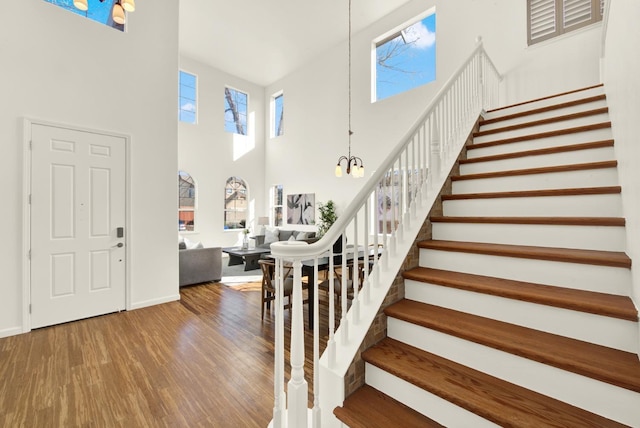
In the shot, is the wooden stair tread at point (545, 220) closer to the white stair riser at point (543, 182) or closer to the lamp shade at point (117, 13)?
the white stair riser at point (543, 182)

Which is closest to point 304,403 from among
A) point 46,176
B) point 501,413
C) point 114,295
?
point 501,413

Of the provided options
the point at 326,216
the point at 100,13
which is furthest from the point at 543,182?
the point at 100,13

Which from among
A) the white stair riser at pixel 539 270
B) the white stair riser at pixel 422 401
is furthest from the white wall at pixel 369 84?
the white stair riser at pixel 422 401

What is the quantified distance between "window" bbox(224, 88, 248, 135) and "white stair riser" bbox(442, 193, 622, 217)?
773 centimetres

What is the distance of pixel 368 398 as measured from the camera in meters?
1.52

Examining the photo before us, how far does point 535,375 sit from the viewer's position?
1276mm

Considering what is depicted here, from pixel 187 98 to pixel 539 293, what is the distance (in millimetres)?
8679

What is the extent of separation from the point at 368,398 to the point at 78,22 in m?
4.83

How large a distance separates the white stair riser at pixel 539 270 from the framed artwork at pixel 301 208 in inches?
234

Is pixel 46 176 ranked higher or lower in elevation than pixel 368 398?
higher

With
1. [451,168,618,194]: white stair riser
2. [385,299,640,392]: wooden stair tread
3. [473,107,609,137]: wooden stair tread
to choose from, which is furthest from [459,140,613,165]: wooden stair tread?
[385,299,640,392]: wooden stair tread

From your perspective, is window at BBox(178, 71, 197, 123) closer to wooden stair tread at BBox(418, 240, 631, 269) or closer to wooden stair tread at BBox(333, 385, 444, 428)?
wooden stair tread at BBox(418, 240, 631, 269)

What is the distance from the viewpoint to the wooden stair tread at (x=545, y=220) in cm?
165

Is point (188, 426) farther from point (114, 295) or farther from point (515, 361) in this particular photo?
point (114, 295)
